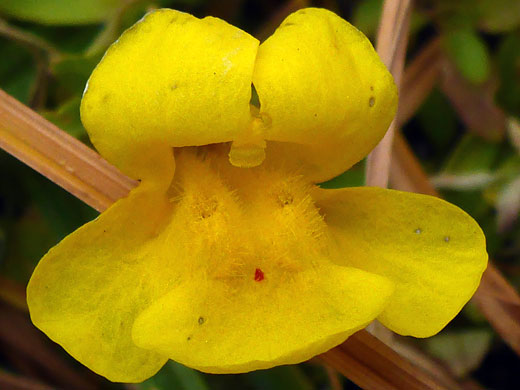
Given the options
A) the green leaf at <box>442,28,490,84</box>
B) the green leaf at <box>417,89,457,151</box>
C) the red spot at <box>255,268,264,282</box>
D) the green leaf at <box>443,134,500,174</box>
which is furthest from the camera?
the green leaf at <box>417,89,457,151</box>

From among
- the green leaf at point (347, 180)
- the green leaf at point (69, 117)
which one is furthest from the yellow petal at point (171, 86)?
the green leaf at point (347, 180)

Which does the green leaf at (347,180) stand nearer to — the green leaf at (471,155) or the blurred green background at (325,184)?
the blurred green background at (325,184)

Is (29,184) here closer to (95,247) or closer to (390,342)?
→ (95,247)

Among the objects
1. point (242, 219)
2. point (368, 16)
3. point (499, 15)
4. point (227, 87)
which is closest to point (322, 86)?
point (227, 87)

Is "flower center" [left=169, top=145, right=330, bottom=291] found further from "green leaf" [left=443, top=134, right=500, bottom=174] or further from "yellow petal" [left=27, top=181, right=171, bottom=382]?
"green leaf" [left=443, top=134, right=500, bottom=174]

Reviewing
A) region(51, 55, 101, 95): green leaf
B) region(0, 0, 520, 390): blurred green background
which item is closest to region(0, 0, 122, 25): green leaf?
region(0, 0, 520, 390): blurred green background

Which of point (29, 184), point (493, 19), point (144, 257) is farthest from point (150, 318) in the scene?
point (493, 19)
